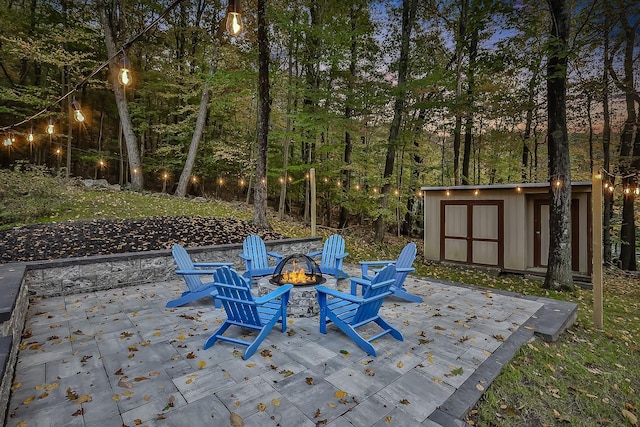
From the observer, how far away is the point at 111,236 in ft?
20.0

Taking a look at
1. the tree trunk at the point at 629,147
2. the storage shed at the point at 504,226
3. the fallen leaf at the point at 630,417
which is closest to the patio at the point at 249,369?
the fallen leaf at the point at 630,417

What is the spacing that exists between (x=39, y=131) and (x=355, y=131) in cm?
1388

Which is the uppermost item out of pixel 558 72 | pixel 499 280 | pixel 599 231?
pixel 558 72

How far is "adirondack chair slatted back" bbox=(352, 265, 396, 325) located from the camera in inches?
122

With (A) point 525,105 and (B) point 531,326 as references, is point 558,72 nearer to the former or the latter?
(A) point 525,105

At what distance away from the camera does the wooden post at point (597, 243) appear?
151 inches

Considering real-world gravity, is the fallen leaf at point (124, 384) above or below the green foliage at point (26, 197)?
below

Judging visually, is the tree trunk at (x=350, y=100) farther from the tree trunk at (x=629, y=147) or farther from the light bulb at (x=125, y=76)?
the tree trunk at (x=629, y=147)

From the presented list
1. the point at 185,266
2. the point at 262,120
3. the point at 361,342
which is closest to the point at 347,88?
the point at 262,120

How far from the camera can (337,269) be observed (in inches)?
216

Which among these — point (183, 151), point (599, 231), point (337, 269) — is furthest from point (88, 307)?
point (183, 151)

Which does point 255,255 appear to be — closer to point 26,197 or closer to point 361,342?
point 361,342

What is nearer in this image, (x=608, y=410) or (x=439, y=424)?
(x=439, y=424)

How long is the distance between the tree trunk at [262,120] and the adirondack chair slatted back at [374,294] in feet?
17.9
